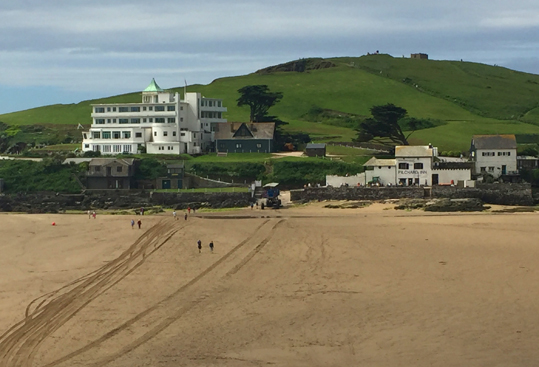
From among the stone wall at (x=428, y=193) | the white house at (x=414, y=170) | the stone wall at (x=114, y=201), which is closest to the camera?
the stone wall at (x=428, y=193)

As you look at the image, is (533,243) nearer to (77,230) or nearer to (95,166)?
(77,230)

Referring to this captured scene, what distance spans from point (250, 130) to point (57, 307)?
47.8 m

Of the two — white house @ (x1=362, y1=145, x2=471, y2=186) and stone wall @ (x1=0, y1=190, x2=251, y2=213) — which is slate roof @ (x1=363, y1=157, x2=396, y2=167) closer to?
white house @ (x1=362, y1=145, x2=471, y2=186)

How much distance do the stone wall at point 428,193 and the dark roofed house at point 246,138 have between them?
17.1 meters

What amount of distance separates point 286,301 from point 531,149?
1777 inches

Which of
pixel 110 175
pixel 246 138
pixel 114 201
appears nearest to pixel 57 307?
pixel 114 201

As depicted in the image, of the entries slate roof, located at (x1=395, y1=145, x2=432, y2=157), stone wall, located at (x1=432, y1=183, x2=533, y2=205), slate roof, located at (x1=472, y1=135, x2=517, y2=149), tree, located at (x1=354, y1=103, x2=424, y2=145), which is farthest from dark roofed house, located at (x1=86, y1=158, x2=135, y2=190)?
slate roof, located at (x1=472, y1=135, x2=517, y2=149)

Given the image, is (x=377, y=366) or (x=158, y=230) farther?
(x=158, y=230)

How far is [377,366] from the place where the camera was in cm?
1773

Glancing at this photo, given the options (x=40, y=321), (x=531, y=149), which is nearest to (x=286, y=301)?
(x=40, y=321)

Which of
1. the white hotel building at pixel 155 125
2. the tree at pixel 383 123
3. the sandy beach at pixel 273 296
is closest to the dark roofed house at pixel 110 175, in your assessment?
the white hotel building at pixel 155 125

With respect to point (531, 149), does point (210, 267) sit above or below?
below

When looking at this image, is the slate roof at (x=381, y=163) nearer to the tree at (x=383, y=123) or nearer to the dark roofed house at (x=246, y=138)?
the tree at (x=383, y=123)

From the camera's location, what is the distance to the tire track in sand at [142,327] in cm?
1842
